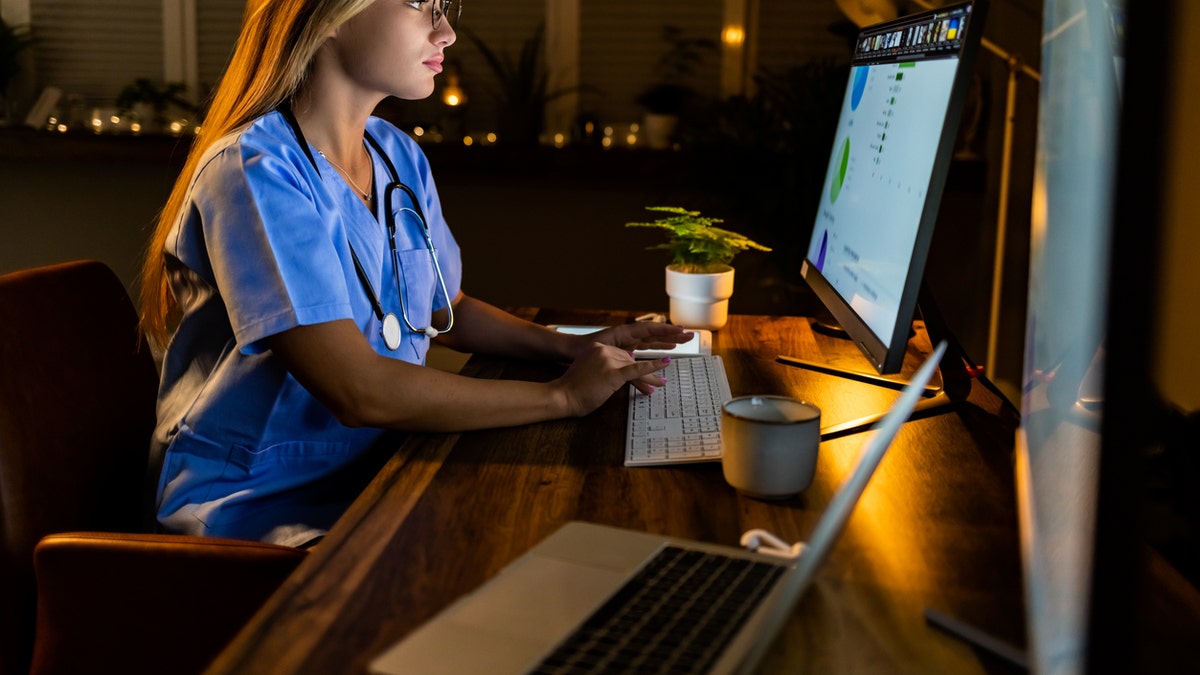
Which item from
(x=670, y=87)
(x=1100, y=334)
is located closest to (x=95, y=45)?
(x=670, y=87)

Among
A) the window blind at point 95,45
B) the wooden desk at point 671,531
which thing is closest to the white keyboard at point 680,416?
the wooden desk at point 671,531

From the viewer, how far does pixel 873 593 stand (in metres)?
0.76

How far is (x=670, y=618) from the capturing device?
0.68 metres

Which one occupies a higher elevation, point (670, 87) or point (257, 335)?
point (670, 87)

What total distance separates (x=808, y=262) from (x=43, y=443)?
3.57 ft

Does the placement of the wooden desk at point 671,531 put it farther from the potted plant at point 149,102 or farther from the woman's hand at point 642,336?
the potted plant at point 149,102

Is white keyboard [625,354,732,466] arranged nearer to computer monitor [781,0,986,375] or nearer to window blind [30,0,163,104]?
computer monitor [781,0,986,375]

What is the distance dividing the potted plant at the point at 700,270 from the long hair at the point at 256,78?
0.61 m

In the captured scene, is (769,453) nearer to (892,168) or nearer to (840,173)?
(892,168)

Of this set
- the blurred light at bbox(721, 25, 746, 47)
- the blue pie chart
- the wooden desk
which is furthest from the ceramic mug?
the blurred light at bbox(721, 25, 746, 47)

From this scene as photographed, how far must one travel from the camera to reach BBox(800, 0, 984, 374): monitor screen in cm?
99

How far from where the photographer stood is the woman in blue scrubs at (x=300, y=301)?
115 centimetres

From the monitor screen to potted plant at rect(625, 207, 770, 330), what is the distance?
238mm

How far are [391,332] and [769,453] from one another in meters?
0.58
